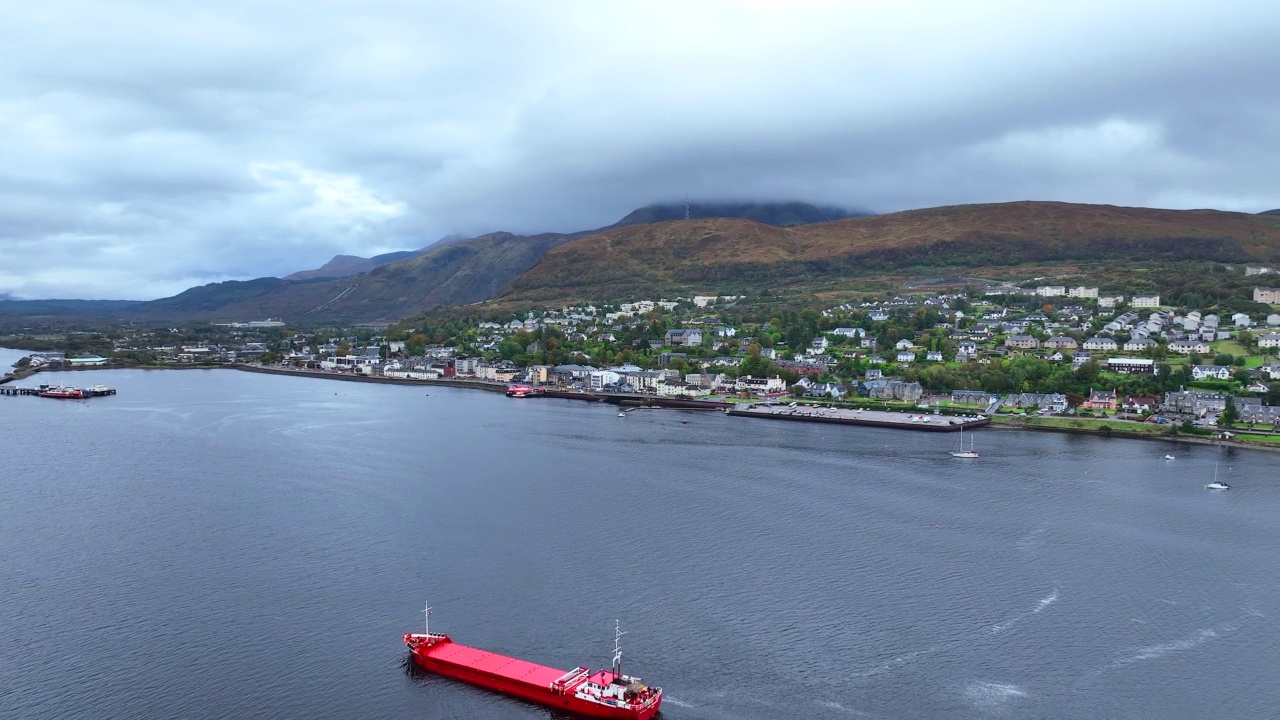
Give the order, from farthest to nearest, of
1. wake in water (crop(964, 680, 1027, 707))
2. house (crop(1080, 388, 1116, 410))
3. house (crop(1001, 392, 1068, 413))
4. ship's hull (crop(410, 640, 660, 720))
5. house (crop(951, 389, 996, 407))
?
house (crop(951, 389, 996, 407)), house (crop(1001, 392, 1068, 413)), house (crop(1080, 388, 1116, 410)), wake in water (crop(964, 680, 1027, 707)), ship's hull (crop(410, 640, 660, 720))

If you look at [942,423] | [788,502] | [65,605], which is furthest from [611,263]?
[65,605]

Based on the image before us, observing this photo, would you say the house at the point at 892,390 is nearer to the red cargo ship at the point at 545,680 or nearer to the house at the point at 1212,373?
the house at the point at 1212,373

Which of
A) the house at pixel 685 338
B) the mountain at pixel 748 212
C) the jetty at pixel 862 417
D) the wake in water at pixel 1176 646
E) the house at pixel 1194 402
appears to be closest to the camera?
the wake in water at pixel 1176 646

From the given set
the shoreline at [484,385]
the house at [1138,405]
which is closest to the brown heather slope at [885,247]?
the shoreline at [484,385]

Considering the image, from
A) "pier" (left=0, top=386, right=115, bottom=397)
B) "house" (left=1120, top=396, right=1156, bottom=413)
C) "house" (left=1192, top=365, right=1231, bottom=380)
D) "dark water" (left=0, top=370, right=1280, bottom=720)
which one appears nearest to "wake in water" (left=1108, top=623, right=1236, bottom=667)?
"dark water" (left=0, top=370, right=1280, bottom=720)

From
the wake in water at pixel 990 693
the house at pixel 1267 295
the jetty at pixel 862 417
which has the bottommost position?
the wake in water at pixel 990 693

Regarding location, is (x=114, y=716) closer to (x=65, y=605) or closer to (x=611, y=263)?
(x=65, y=605)

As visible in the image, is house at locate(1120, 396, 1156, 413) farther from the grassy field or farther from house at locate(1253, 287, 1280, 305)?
house at locate(1253, 287, 1280, 305)
